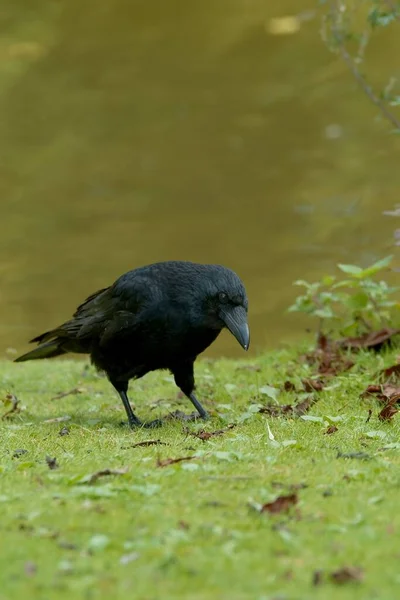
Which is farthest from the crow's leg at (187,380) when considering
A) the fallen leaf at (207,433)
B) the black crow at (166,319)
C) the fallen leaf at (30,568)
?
the fallen leaf at (30,568)

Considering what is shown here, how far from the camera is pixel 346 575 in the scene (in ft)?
9.61

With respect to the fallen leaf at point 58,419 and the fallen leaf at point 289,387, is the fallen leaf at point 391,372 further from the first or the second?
the fallen leaf at point 58,419

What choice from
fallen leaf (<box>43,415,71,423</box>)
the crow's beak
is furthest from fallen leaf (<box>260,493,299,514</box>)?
fallen leaf (<box>43,415,71,423</box>)

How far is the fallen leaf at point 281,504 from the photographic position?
357 centimetres

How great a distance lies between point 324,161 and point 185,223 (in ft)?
9.50

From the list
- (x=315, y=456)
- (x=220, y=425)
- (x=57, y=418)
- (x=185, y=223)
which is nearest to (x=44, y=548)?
(x=315, y=456)

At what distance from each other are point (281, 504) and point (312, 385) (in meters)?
3.22

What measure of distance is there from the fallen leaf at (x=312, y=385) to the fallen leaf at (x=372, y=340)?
3.73ft

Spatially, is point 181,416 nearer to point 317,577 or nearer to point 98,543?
point 98,543

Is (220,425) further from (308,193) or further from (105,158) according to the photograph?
(105,158)

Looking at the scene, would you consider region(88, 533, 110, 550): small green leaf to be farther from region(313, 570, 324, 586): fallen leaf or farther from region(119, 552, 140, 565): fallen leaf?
region(313, 570, 324, 586): fallen leaf

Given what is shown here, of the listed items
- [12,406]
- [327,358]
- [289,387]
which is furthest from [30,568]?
[327,358]

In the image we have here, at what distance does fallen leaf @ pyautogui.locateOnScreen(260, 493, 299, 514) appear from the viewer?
357 cm

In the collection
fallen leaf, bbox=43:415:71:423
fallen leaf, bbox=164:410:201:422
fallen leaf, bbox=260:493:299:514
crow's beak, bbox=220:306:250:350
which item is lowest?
fallen leaf, bbox=260:493:299:514
